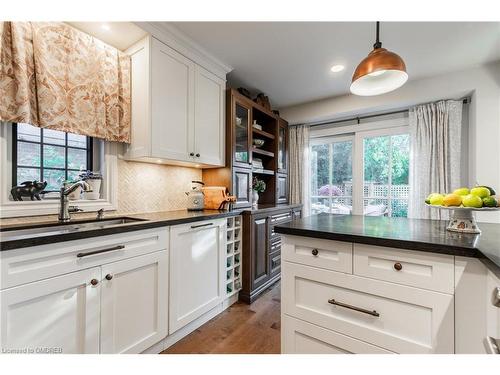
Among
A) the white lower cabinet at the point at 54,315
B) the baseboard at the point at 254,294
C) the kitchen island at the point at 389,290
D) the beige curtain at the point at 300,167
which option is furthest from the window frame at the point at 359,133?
the white lower cabinet at the point at 54,315

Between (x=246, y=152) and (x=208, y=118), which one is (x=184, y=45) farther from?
(x=246, y=152)

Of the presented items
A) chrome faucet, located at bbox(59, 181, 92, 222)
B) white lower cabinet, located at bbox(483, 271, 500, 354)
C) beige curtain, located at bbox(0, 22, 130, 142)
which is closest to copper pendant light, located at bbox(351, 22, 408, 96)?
white lower cabinet, located at bbox(483, 271, 500, 354)

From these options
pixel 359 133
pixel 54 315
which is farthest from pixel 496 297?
pixel 359 133

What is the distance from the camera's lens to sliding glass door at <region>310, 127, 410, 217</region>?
3.01 m

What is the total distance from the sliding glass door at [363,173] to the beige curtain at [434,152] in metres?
0.17

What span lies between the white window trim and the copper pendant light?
74.7 inches

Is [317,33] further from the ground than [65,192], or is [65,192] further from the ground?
[317,33]

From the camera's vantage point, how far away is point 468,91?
2.42 m

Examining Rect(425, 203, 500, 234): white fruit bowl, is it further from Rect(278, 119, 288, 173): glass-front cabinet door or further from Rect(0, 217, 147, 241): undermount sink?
Rect(278, 119, 288, 173): glass-front cabinet door
